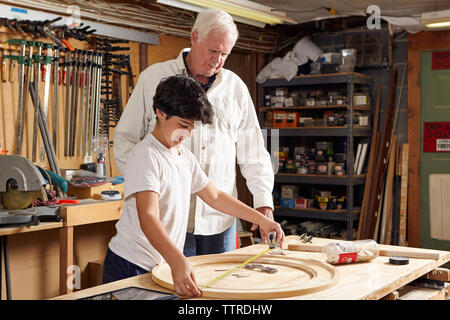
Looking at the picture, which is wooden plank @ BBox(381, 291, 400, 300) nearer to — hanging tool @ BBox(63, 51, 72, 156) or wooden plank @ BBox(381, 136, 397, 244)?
hanging tool @ BBox(63, 51, 72, 156)

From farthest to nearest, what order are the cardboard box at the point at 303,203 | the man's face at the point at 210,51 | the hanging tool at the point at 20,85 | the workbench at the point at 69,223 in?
the cardboard box at the point at 303,203
the hanging tool at the point at 20,85
the workbench at the point at 69,223
the man's face at the point at 210,51

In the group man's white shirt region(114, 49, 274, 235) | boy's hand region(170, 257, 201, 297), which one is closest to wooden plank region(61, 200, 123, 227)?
man's white shirt region(114, 49, 274, 235)

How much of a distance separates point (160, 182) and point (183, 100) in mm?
261

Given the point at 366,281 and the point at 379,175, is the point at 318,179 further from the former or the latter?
the point at 366,281

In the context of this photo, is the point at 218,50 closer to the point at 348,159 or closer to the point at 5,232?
the point at 5,232

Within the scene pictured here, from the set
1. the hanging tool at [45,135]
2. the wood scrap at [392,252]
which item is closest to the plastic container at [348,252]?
the wood scrap at [392,252]

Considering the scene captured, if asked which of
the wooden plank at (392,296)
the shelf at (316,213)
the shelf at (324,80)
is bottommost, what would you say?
the shelf at (316,213)

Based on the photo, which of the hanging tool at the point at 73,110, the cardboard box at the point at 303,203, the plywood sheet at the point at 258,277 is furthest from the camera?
the cardboard box at the point at 303,203

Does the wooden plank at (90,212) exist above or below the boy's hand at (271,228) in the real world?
below

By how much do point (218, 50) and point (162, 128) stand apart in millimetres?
496

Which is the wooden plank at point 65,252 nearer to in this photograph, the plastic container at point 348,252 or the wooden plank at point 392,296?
the plastic container at point 348,252

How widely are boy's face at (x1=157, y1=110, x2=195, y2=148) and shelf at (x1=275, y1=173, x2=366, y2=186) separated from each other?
12.6ft

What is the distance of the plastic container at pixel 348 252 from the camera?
5.89ft

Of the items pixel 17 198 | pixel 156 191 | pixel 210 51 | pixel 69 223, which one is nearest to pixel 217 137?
pixel 210 51
